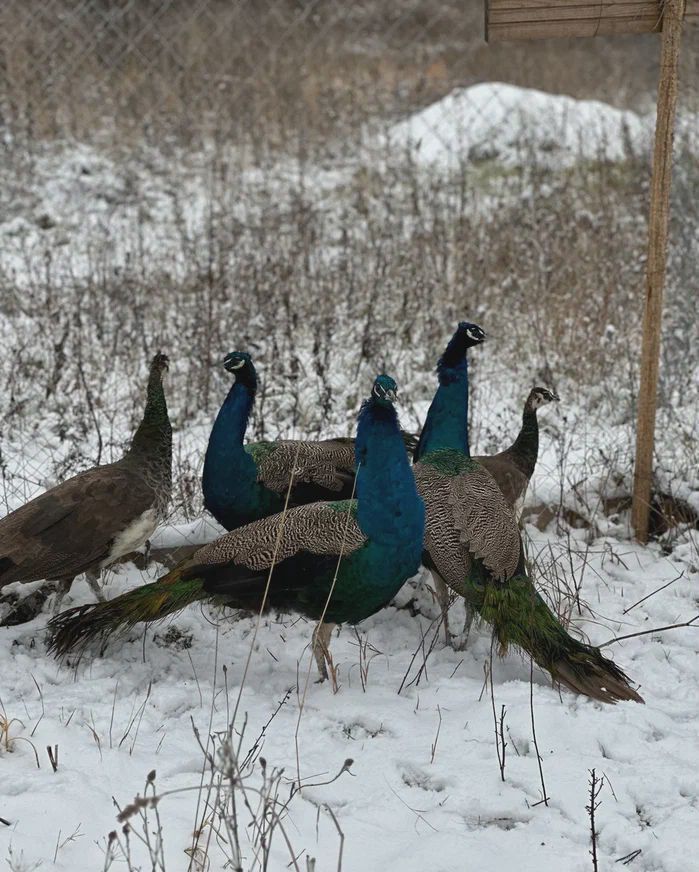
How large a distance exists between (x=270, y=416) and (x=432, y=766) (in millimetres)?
3329

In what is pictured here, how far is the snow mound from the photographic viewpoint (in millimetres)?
9867

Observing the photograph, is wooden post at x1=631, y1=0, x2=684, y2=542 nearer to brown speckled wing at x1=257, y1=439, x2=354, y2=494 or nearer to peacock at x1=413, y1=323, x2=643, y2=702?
peacock at x1=413, y1=323, x2=643, y2=702

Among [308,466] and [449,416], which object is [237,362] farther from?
[449,416]

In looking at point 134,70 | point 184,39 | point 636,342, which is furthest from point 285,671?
point 184,39

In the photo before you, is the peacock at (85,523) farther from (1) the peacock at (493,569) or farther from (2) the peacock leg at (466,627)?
(2) the peacock leg at (466,627)

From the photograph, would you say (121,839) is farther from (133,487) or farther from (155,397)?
(155,397)

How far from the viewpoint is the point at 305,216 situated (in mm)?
9047

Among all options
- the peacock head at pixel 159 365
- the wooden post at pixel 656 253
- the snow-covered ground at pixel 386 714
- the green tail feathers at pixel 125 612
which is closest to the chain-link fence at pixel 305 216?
the snow-covered ground at pixel 386 714

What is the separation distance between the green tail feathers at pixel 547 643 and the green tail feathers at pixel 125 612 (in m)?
1.03

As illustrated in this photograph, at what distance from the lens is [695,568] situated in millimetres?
4398

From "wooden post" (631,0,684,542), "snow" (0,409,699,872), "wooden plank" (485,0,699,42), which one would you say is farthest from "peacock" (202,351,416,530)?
"wooden plank" (485,0,699,42)

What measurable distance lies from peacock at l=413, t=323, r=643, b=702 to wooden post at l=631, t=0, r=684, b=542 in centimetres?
93

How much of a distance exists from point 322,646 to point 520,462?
1497 mm

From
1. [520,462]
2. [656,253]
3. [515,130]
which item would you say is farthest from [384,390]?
[515,130]
